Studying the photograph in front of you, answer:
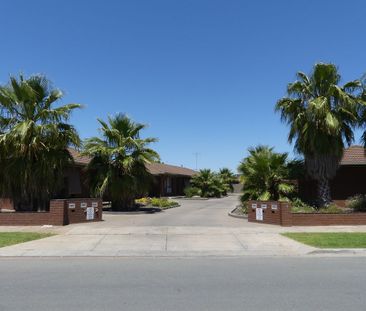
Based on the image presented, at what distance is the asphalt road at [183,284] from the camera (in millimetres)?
6375

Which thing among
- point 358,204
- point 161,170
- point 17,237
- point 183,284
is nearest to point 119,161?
point 17,237

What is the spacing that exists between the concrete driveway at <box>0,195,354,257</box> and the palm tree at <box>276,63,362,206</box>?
470cm

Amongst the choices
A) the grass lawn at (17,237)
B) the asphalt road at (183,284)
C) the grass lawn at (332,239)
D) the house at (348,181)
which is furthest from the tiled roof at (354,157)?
the grass lawn at (17,237)

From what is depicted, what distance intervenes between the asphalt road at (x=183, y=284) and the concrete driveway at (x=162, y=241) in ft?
3.11

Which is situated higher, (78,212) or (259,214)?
(78,212)

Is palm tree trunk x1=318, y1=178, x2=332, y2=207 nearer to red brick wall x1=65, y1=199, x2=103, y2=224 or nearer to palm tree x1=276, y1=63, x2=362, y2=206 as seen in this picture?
palm tree x1=276, y1=63, x2=362, y2=206

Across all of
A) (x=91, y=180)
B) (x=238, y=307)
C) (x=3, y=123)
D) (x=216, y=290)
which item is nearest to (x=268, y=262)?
(x=216, y=290)

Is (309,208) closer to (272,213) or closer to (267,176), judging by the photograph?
(272,213)

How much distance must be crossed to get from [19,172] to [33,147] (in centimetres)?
131

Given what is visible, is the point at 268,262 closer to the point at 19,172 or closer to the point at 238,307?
the point at 238,307

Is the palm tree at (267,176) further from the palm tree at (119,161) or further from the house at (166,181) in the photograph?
the house at (166,181)

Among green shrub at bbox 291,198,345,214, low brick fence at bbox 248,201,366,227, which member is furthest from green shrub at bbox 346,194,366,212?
low brick fence at bbox 248,201,366,227

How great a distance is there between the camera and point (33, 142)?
18172 millimetres

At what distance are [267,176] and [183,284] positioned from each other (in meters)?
14.0
